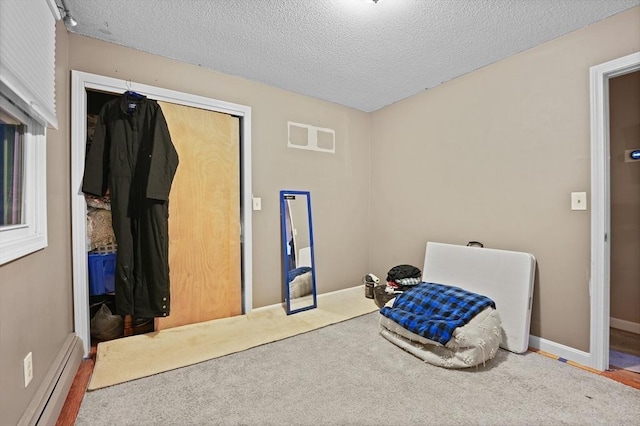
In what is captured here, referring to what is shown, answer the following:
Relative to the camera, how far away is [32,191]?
1521 millimetres

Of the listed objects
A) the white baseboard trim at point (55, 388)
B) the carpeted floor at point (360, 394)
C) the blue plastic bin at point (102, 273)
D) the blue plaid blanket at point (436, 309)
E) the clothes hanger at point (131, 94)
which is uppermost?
the clothes hanger at point (131, 94)

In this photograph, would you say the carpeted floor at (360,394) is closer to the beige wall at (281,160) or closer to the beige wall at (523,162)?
the beige wall at (523,162)

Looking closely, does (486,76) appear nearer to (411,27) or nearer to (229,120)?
(411,27)

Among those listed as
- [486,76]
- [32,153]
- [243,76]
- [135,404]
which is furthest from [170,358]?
[486,76]

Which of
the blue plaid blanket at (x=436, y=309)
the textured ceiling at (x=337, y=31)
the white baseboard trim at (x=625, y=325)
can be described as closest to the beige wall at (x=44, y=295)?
the textured ceiling at (x=337, y=31)

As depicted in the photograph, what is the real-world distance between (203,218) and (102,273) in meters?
0.88

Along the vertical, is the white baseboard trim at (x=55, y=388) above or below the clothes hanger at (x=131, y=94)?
below

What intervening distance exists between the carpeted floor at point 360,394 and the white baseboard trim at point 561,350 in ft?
0.39

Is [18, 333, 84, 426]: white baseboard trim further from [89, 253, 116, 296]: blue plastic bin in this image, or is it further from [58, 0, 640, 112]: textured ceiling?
[58, 0, 640, 112]: textured ceiling

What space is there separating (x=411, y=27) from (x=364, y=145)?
182 centimetres

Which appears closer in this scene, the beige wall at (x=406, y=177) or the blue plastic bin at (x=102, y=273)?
the beige wall at (x=406, y=177)

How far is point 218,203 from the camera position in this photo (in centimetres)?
273

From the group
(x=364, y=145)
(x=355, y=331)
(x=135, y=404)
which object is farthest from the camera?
(x=364, y=145)

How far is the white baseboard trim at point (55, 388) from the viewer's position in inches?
51.2
